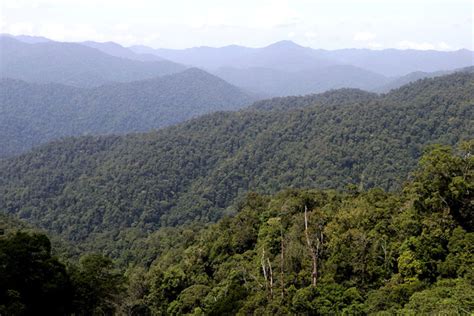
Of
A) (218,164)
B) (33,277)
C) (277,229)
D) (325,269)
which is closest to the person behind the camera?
(33,277)

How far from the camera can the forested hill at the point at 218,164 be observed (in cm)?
8506

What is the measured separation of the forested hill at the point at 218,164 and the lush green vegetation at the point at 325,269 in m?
49.1

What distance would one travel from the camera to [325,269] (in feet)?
77.2

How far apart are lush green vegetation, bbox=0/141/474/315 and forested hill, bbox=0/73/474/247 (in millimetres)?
49097

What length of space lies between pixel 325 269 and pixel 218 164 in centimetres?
8089

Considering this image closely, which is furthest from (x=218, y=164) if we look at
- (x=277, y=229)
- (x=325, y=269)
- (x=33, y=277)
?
(x=33, y=277)

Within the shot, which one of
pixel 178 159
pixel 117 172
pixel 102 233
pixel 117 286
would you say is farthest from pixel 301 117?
pixel 117 286

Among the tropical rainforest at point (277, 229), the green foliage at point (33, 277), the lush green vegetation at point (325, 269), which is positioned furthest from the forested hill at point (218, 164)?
the green foliage at point (33, 277)

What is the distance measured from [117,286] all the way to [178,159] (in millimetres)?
80051

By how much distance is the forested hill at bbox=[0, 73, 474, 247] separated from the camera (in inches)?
3349

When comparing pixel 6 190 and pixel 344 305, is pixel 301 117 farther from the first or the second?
pixel 344 305

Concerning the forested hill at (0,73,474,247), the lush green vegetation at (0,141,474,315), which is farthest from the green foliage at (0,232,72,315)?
the forested hill at (0,73,474,247)

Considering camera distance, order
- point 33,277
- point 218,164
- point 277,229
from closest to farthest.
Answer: point 33,277
point 277,229
point 218,164

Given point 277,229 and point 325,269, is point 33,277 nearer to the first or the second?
point 325,269
